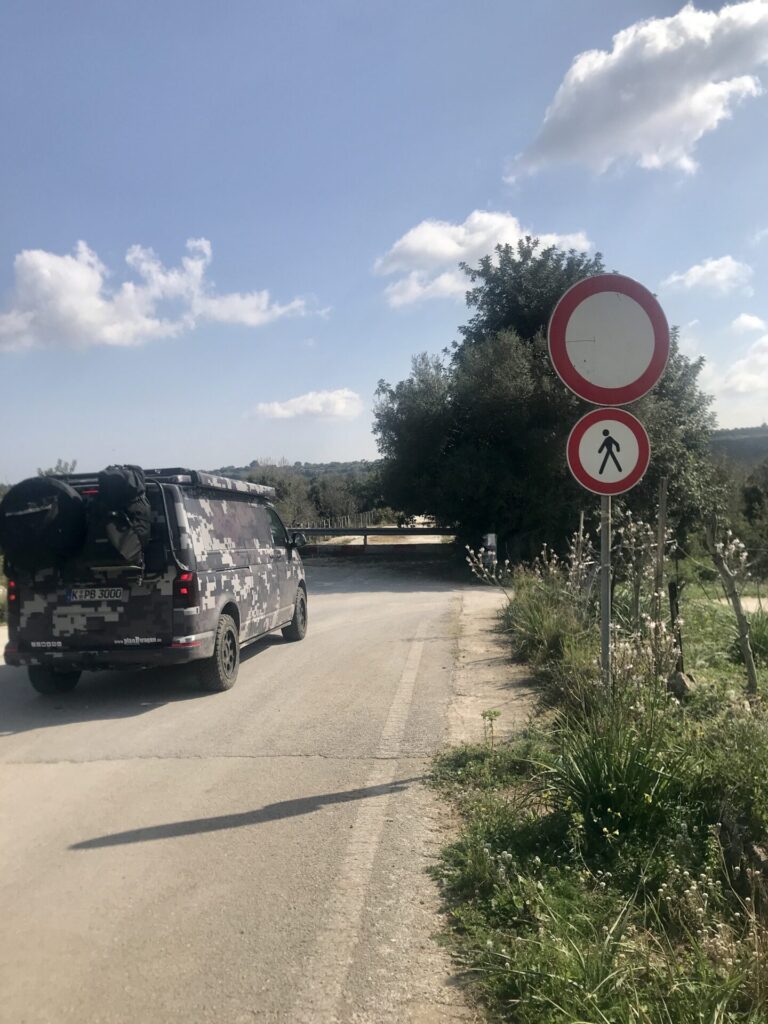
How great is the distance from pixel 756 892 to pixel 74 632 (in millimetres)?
6108

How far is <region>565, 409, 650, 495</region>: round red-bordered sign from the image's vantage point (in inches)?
199

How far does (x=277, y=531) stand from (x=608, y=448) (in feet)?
21.9

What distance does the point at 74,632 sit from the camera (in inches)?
298

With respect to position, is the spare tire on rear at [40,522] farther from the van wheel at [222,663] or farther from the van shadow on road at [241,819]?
the van shadow on road at [241,819]

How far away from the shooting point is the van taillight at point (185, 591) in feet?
24.7

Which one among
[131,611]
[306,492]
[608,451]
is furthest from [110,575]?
[306,492]

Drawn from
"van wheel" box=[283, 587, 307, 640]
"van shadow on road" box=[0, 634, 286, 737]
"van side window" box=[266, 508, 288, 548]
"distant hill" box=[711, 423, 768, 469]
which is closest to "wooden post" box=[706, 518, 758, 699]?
"van shadow on road" box=[0, 634, 286, 737]

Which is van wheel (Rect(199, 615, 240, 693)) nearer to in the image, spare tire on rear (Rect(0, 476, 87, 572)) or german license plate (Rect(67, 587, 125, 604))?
german license plate (Rect(67, 587, 125, 604))

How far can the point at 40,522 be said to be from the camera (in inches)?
285

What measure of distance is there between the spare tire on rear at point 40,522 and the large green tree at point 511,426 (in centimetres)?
1720

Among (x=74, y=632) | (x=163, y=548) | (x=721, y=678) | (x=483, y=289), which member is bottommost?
(x=721, y=678)

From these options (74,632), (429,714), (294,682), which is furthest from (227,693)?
(429,714)

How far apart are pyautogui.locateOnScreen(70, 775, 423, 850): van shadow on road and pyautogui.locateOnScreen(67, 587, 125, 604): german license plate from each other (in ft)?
10.6

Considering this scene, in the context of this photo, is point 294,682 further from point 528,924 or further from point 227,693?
point 528,924
